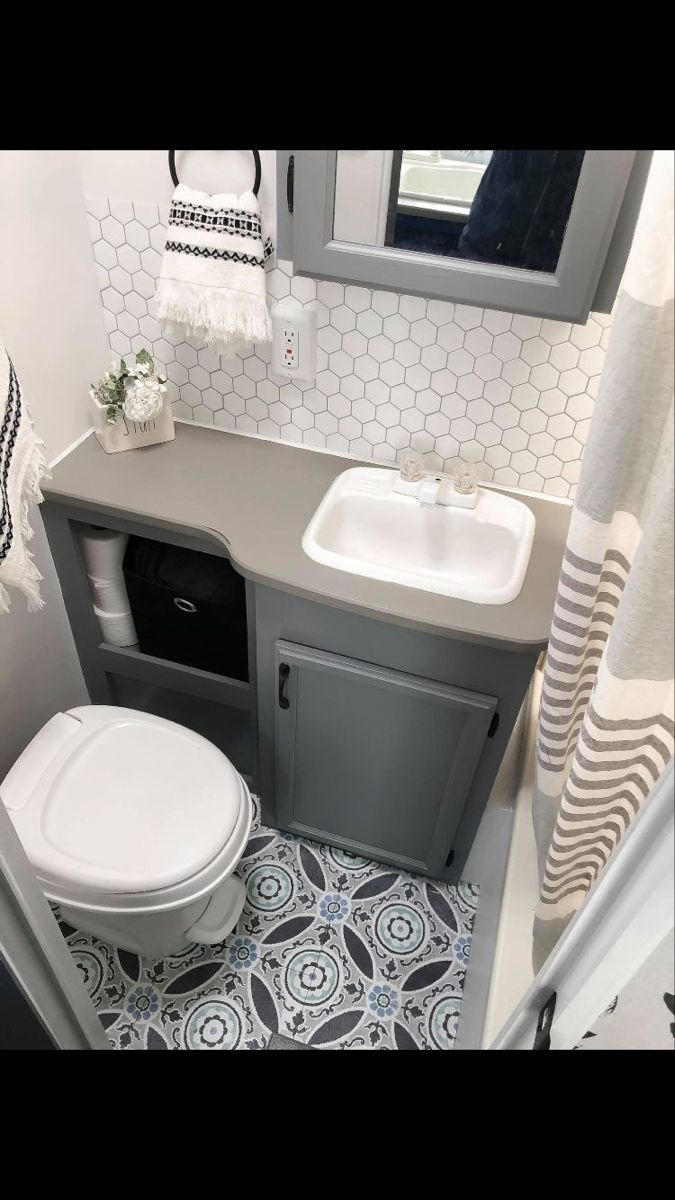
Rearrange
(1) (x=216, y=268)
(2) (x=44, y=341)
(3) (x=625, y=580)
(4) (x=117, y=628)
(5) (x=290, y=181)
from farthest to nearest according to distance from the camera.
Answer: (4) (x=117, y=628), (2) (x=44, y=341), (1) (x=216, y=268), (5) (x=290, y=181), (3) (x=625, y=580)

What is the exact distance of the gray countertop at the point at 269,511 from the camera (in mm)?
1231

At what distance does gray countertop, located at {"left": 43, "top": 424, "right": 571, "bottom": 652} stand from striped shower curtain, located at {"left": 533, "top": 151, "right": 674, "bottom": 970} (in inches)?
18.5

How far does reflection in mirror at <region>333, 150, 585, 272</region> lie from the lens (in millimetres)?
1024

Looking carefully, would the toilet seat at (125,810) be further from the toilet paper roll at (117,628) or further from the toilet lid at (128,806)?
the toilet paper roll at (117,628)

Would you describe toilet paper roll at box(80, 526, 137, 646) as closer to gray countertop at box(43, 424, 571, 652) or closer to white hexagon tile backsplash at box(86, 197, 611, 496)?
gray countertop at box(43, 424, 571, 652)

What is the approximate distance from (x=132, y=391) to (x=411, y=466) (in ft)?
1.88

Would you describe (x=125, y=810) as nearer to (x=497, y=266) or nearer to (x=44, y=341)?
(x=44, y=341)

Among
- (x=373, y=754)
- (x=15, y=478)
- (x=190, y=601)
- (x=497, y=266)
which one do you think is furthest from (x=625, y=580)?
(x=190, y=601)

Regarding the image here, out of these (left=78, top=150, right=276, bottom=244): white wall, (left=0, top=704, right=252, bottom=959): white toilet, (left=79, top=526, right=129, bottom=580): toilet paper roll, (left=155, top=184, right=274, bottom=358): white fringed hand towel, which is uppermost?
(left=78, top=150, right=276, bottom=244): white wall

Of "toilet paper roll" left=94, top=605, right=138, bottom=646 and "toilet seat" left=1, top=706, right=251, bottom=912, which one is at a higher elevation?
"toilet paper roll" left=94, top=605, right=138, bottom=646

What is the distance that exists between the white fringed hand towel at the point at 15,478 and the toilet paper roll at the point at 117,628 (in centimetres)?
56

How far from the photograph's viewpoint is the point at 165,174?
1.34m

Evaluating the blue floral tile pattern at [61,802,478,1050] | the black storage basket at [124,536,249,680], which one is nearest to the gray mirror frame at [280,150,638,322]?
the black storage basket at [124,536,249,680]
